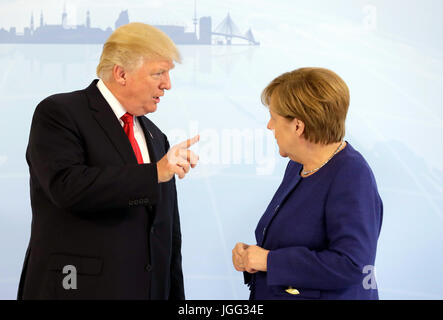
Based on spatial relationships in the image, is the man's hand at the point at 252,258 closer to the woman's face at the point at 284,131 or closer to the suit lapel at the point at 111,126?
the woman's face at the point at 284,131

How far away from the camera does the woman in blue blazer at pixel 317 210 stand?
5.29 ft

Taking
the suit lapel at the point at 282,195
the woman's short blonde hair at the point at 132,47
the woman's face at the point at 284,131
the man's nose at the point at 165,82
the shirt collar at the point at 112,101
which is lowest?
the suit lapel at the point at 282,195

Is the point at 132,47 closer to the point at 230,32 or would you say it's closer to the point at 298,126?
the point at 298,126

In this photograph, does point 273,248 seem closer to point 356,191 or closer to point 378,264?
point 356,191

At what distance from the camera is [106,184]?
1.69 meters

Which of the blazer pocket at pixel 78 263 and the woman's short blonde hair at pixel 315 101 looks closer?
the woman's short blonde hair at pixel 315 101

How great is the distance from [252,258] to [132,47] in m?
0.86

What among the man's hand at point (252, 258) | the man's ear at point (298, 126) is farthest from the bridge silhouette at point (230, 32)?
the man's hand at point (252, 258)

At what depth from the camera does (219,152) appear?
12.5 feet

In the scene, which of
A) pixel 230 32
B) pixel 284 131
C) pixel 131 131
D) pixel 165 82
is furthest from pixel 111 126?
pixel 230 32

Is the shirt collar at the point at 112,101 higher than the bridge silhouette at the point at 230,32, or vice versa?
the bridge silhouette at the point at 230,32

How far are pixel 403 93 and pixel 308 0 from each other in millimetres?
996

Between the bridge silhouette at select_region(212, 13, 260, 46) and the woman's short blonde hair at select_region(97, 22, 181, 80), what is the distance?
2.06 m

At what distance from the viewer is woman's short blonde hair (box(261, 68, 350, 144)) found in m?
1.66
